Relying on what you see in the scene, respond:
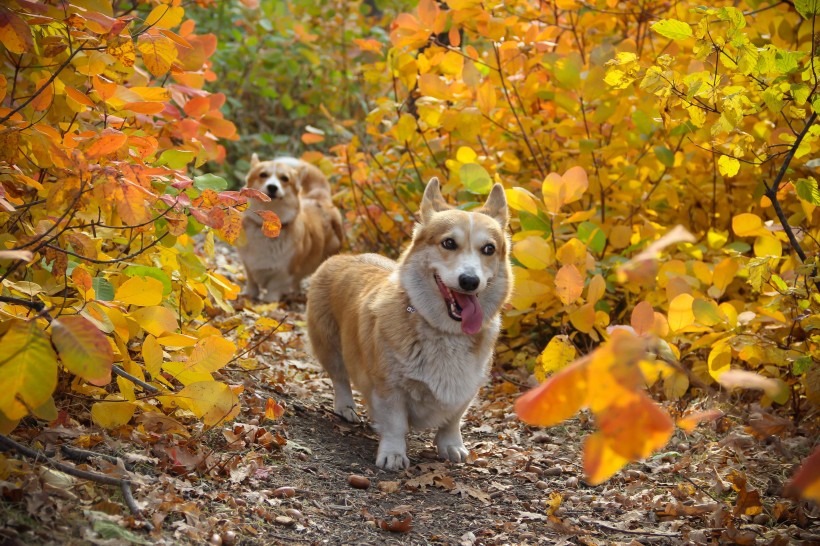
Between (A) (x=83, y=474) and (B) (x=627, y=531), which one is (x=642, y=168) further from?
(A) (x=83, y=474)

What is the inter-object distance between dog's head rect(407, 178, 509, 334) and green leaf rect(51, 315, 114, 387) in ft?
5.77

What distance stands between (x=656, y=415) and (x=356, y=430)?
280 cm

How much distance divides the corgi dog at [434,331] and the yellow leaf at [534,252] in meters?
0.13

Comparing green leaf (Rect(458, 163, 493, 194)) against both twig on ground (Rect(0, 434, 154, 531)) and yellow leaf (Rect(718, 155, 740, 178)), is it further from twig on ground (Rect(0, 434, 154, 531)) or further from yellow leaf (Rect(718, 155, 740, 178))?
twig on ground (Rect(0, 434, 154, 531))

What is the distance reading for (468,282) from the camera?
11.0 feet

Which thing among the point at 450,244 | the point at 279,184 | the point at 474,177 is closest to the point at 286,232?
the point at 279,184

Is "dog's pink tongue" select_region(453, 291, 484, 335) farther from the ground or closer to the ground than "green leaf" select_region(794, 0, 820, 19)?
closer to the ground

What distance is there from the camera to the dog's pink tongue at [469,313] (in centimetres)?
351

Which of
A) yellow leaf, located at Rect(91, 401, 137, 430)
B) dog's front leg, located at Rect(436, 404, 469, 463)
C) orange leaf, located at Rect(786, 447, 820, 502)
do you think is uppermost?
orange leaf, located at Rect(786, 447, 820, 502)

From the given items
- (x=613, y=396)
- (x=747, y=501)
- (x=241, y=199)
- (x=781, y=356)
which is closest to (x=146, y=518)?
(x=241, y=199)

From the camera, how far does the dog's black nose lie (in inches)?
133

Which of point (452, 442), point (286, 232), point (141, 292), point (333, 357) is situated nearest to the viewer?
point (141, 292)

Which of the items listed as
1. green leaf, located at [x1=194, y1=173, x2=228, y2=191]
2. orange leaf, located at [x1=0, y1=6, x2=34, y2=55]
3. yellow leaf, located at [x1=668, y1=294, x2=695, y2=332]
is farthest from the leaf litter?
orange leaf, located at [x1=0, y1=6, x2=34, y2=55]

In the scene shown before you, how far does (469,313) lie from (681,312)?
0.91 m
